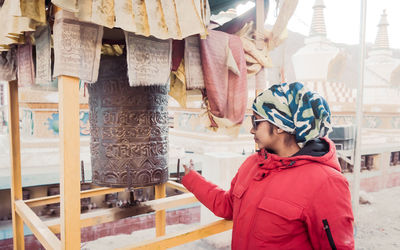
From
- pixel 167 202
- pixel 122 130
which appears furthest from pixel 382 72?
pixel 122 130

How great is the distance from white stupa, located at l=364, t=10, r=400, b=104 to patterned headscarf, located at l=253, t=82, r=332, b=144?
16378 mm

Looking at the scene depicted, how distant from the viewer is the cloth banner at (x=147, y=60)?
167 cm

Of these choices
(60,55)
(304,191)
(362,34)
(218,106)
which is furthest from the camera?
(362,34)

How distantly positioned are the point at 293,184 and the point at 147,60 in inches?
42.9

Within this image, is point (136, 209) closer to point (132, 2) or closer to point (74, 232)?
point (74, 232)

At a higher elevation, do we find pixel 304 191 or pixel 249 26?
pixel 249 26

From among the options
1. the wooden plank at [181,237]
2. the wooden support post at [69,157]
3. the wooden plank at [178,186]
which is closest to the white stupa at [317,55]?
the wooden plank at [178,186]

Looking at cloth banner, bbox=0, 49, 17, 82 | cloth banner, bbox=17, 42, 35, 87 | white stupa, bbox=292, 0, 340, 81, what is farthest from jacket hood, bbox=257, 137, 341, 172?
white stupa, bbox=292, 0, 340, 81

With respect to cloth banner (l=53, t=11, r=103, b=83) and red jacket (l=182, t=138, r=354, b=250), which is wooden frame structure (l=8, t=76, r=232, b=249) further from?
red jacket (l=182, t=138, r=354, b=250)

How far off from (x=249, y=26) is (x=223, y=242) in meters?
3.36

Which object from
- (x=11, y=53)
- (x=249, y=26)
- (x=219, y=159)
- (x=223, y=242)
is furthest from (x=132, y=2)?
(x=223, y=242)

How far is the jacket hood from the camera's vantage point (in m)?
1.37

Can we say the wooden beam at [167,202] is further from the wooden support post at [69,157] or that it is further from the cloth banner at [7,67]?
the cloth banner at [7,67]

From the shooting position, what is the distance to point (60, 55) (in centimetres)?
142
